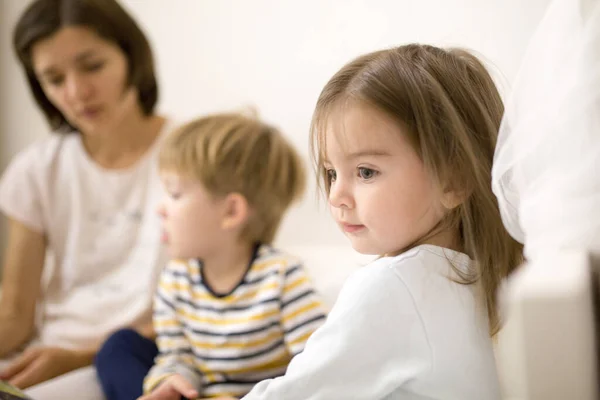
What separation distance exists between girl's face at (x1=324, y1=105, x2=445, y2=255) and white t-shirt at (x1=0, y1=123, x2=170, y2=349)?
2.40 feet

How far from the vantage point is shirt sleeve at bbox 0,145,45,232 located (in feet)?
4.93

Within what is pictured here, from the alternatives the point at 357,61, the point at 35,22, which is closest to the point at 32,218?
the point at 35,22

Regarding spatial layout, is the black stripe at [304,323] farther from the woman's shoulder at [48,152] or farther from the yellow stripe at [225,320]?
the woman's shoulder at [48,152]

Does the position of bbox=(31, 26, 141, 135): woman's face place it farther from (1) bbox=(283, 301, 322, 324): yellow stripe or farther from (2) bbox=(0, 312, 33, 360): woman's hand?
(1) bbox=(283, 301, 322, 324): yellow stripe

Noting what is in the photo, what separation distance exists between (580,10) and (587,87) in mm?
84

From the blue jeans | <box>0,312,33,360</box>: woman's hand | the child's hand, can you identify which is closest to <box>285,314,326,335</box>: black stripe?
the child's hand

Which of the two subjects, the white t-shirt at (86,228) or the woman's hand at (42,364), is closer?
the woman's hand at (42,364)

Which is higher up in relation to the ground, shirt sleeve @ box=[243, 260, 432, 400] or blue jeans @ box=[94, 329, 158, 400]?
shirt sleeve @ box=[243, 260, 432, 400]

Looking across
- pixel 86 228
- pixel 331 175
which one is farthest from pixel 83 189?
pixel 331 175

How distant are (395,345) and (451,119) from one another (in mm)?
245

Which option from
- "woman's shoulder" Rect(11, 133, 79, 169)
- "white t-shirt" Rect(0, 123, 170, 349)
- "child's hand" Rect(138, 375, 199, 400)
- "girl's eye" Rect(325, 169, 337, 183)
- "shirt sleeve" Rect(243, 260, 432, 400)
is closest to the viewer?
"shirt sleeve" Rect(243, 260, 432, 400)

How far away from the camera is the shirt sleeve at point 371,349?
71 cm

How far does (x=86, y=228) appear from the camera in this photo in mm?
1504

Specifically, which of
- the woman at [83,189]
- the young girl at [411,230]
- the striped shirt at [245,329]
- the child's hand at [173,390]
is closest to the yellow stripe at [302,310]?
the striped shirt at [245,329]
